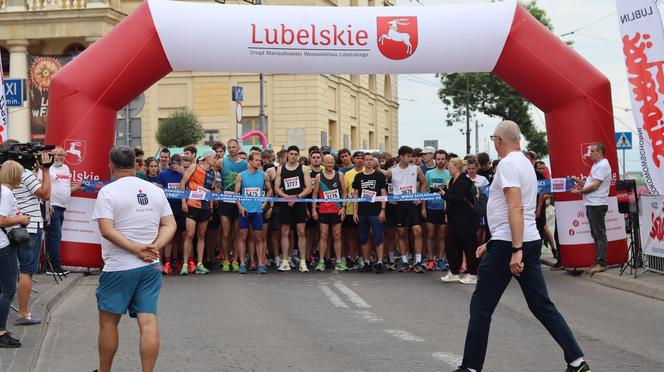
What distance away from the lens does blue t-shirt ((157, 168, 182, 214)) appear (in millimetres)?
14984

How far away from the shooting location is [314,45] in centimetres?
1394

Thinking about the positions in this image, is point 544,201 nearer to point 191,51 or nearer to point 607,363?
point 191,51

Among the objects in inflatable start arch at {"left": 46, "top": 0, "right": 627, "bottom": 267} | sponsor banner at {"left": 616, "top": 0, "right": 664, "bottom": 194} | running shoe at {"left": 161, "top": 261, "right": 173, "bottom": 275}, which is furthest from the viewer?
running shoe at {"left": 161, "top": 261, "right": 173, "bottom": 275}

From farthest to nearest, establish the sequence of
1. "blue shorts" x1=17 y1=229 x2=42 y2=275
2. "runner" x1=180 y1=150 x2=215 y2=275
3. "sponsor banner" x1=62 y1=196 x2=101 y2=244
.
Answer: "runner" x1=180 y1=150 x2=215 y2=275 → "sponsor banner" x1=62 y1=196 x2=101 y2=244 → "blue shorts" x1=17 y1=229 x2=42 y2=275

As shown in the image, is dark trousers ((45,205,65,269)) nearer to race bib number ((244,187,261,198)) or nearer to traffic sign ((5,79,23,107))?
traffic sign ((5,79,23,107))

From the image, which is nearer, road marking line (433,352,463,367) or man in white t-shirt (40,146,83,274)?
road marking line (433,352,463,367)

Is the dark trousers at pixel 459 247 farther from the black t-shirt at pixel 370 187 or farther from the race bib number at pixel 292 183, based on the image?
the race bib number at pixel 292 183

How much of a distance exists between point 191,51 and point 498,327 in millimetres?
6798

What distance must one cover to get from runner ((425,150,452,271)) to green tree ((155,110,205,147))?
94.4 feet

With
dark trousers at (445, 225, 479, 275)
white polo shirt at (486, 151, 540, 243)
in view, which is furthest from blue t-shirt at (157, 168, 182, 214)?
white polo shirt at (486, 151, 540, 243)

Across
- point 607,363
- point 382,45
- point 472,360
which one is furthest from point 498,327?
point 382,45

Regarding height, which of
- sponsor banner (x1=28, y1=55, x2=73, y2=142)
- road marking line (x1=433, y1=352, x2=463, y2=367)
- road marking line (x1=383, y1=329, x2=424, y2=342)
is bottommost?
road marking line (x1=433, y1=352, x2=463, y2=367)

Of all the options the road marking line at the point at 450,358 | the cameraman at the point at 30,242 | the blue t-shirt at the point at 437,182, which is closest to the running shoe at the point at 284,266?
the blue t-shirt at the point at 437,182

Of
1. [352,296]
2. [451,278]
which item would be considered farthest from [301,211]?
[352,296]
